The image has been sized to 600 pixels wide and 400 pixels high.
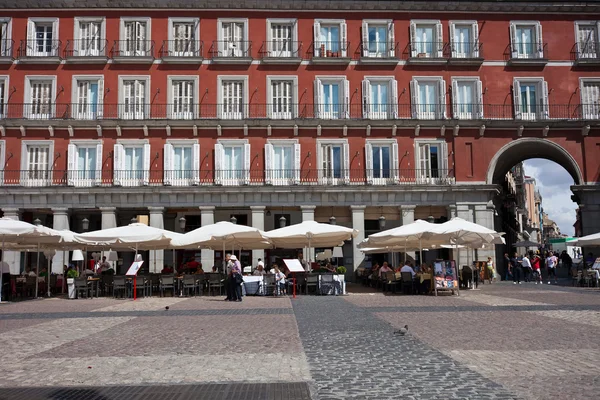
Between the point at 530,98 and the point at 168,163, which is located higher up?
the point at 530,98

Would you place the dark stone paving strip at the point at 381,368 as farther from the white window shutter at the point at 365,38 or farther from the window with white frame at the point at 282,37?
the white window shutter at the point at 365,38

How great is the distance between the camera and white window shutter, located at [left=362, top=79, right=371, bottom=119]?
3631 centimetres

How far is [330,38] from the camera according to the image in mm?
37125

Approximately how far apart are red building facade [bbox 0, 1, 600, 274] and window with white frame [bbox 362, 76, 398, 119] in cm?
9

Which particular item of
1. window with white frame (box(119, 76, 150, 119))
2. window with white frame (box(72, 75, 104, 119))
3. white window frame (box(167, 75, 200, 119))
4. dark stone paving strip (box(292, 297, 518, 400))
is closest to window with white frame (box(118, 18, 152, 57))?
window with white frame (box(119, 76, 150, 119))

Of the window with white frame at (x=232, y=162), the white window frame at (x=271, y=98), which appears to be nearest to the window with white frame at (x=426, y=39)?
the white window frame at (x=271, y=98)

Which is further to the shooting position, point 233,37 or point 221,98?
point 233,37

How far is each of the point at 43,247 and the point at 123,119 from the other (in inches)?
424

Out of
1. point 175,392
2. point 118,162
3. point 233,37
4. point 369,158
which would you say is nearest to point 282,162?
point 369,158

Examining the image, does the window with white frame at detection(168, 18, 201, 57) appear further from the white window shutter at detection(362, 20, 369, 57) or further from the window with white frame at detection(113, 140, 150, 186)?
the white window shutter at detection(362, 20, 369, 57)

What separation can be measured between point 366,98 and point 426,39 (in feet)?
17.9

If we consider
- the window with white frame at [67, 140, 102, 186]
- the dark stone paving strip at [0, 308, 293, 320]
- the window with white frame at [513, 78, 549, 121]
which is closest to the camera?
the dark stone paving strip at [0, 308, 293, 320]

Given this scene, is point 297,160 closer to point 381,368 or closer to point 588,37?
point 588,37

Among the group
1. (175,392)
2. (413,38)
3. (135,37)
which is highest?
(135,37)
